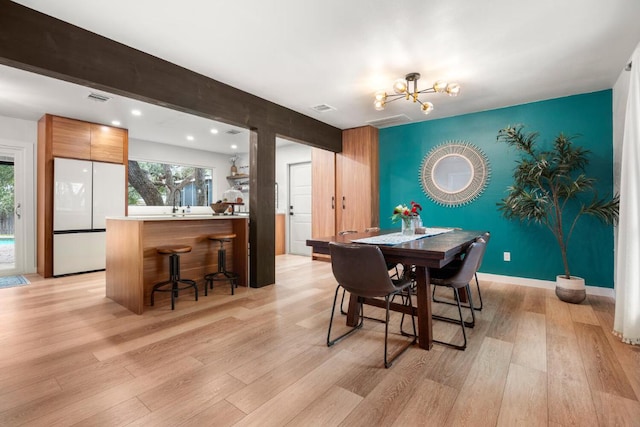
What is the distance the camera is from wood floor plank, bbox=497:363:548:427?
148cm

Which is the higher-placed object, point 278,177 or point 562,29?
point 562,29

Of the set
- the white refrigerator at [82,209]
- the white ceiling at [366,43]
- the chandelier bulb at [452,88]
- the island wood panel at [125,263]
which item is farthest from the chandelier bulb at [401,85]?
the white refrigerator at [82,209]

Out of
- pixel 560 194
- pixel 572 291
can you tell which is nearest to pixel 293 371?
pixel 572 291

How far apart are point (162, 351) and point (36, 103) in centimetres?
408

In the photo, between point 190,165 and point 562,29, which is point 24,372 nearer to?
point 562,29

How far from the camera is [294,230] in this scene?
22.5 feet

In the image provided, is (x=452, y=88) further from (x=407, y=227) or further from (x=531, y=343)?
(x=531, y=343)

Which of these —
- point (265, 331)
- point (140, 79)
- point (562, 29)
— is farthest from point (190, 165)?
point (562, 29)

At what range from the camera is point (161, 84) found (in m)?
2.89

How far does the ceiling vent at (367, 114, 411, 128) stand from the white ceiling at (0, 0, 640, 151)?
760 mm

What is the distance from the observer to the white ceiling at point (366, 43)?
2168 millimetres

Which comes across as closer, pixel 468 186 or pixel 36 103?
pixel 36 103

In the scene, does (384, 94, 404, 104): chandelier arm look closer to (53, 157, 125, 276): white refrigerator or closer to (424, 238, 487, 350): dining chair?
(424, 238, 487, 350): dining chair

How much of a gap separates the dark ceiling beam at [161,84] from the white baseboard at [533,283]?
3.05 metres
